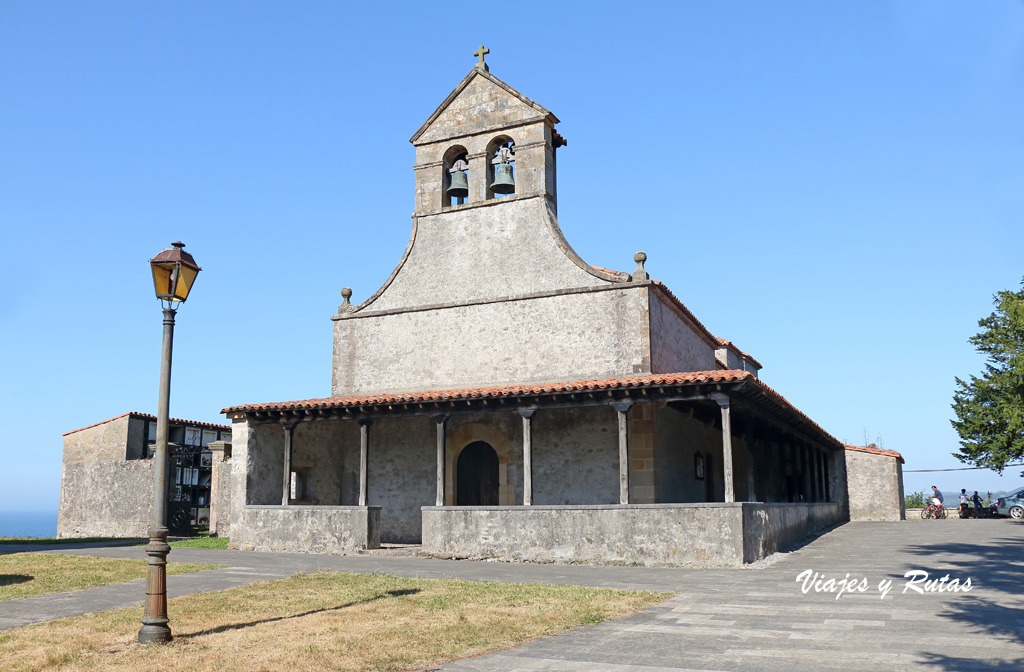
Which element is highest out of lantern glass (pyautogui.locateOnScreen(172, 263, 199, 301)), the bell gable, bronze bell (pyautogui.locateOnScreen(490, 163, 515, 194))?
the bell gable

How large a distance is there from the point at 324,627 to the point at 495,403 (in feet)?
27.4

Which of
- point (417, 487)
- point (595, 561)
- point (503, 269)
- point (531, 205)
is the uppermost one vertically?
point (531, 205)

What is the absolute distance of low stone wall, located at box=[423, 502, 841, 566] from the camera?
13320mm

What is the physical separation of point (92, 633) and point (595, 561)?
8.50 metres

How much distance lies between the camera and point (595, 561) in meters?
14.1

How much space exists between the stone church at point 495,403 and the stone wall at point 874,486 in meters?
12.7

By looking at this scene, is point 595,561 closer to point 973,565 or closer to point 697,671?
Result: point 973,565

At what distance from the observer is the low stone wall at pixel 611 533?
524 inches

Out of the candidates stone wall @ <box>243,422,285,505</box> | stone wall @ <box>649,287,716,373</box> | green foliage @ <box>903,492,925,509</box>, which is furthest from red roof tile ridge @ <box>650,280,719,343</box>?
green foliage @ <box>903,492,925,509</box>

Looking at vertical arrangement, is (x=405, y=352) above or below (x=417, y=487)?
above

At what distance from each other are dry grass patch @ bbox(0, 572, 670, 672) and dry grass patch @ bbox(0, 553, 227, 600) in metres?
2.33

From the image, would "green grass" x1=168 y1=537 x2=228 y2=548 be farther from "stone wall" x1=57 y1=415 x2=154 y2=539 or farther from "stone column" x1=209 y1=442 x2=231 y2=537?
"stone wall" x1=57 y1=415 x2=154 y2=539

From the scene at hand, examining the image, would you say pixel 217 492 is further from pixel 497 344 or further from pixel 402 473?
pixel 497 344

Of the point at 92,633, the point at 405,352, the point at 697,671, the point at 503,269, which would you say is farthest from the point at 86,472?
the point at 697,671
